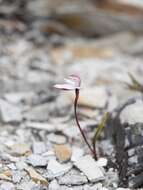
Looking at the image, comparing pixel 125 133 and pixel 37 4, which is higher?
pixel 37 4

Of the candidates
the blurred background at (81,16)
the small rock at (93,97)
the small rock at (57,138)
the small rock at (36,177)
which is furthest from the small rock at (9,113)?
the blurred background at (81,16)

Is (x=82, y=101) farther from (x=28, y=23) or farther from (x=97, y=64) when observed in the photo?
(x=28, y=23)

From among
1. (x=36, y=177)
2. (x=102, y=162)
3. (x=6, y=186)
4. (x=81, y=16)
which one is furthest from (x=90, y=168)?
(x=81, y=16)

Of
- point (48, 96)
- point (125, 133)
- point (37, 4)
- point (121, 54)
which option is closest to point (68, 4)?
point (37, 4)

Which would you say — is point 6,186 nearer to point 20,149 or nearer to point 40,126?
point 20,149

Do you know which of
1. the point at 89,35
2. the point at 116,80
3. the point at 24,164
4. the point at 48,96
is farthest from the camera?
the point at 89,35

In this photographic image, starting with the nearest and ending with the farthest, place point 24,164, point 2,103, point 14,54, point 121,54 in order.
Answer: point 24,164 < point 2,103 < point 14,54 < point 121,54
